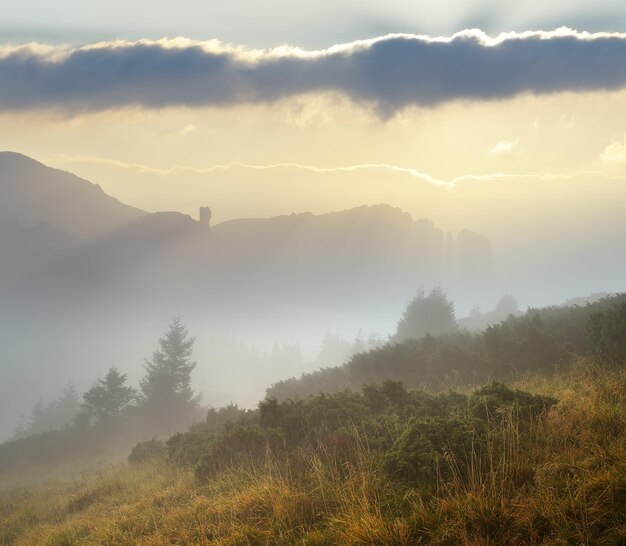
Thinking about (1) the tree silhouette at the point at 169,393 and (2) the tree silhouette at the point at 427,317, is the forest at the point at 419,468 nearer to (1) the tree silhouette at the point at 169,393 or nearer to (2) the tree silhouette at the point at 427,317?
(1) the tree silhouette at the point at 169,393

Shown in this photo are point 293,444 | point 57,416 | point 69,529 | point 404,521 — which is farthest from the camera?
point 57,416

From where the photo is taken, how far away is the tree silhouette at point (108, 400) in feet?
110

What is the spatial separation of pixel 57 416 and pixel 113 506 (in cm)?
4457

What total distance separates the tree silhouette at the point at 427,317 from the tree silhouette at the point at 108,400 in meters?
25.4

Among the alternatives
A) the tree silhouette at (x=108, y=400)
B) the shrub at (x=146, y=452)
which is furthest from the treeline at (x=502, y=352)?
the tree silhouette at (x=108, y=400)

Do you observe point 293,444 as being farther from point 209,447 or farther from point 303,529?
point 303,529

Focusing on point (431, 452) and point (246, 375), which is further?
point (246, 375)

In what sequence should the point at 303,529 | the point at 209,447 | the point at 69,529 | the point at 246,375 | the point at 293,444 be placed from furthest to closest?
the point at 246,375 < the point at 209,447 < the point at 293,444 < the point at 69,529 < the point at 303,529

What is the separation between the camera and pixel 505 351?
1466cm

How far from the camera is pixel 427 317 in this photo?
130 ft

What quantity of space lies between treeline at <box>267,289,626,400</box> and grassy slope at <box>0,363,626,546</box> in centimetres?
259

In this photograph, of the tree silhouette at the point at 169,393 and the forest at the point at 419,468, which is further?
the tree silhouette at the point at 169,393

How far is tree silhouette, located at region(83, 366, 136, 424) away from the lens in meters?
33.5

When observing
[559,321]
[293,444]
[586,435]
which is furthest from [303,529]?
[559,321]
